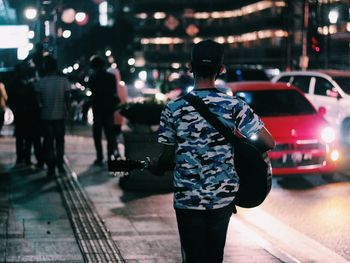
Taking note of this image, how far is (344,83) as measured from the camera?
1917 centimetres

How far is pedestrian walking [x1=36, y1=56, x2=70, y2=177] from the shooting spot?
1335 centimetres

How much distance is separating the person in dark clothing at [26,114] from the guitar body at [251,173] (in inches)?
407

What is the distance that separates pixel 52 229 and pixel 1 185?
3.75m

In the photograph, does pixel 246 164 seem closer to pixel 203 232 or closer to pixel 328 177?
pixel 203 232

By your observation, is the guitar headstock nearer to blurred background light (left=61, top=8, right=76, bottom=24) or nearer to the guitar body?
the guitar body

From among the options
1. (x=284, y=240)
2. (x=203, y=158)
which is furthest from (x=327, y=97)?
(x=203, y=158)

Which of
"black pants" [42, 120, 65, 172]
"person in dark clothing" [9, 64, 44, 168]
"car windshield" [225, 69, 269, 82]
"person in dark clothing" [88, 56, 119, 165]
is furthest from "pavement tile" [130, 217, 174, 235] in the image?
"car windshield" [225, 69, 269, 82]

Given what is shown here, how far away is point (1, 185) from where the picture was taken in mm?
12375

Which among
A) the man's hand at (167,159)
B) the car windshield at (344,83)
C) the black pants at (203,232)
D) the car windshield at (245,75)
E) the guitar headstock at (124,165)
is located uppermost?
the man's hand at (167,159)

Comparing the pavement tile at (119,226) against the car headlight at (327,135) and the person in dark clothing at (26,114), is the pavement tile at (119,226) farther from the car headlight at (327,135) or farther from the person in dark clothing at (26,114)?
the person in dark clothing at (26,114)

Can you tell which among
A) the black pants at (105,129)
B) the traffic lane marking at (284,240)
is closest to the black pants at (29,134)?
the black pants at (105,129)

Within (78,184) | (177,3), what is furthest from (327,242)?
(177,3)

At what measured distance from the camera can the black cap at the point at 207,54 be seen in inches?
182

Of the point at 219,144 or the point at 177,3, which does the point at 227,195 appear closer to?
the point at 219,144
